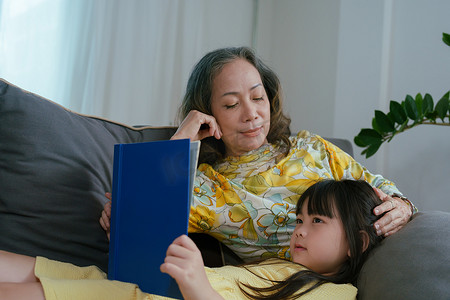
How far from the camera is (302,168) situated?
1.27m

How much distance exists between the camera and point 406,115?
6.31 feet

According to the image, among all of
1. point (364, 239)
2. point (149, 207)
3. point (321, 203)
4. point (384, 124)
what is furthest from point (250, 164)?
point (384, 124)

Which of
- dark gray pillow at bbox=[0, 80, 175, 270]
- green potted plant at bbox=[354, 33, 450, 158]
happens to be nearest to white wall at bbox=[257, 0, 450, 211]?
green potted plant at bbox=[354, 33, 450, 158]

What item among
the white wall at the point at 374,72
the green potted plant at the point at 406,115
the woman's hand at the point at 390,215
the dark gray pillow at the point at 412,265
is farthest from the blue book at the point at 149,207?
the white wall at the point at 374,72

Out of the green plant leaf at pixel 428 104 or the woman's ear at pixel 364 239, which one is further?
the green plant leaf at pixel 428 104

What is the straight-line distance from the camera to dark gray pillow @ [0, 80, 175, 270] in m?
0.99

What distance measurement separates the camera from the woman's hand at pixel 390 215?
1031mm

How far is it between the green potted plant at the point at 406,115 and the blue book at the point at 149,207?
140 cm

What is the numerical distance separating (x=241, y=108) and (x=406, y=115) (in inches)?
38.4

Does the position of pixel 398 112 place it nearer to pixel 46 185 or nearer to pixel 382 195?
pixel 382 195

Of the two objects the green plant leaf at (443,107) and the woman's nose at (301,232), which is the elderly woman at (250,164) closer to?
the woman's nose at (301,232)

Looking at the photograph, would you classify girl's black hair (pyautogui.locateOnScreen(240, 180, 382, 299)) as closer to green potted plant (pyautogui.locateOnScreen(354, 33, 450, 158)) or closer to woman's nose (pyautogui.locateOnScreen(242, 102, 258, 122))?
woman's nose (pyautogui.locateOnScreen(242, 102, 258, 122))

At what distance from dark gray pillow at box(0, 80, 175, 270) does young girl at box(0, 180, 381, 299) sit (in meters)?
0.09

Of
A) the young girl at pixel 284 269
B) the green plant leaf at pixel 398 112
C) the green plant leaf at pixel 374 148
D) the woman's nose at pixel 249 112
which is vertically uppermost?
the green plant leaf at pixel 398 112
